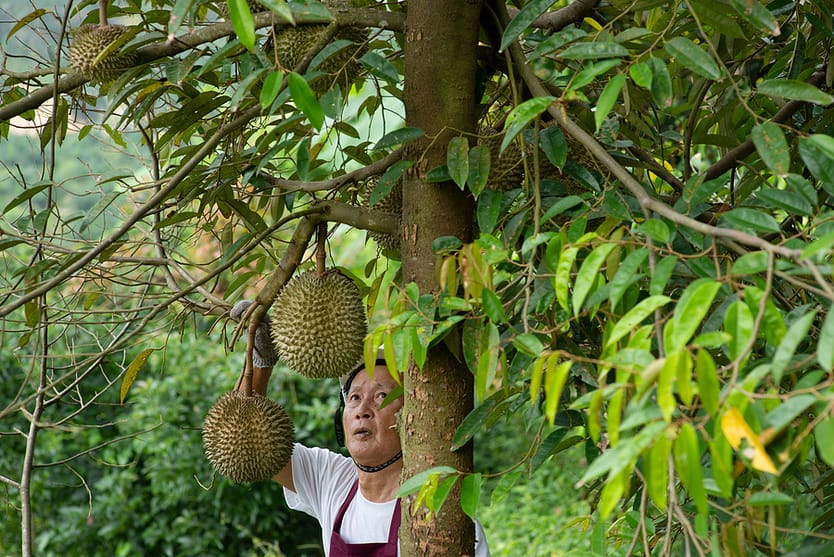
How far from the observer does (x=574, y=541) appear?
3383 mm

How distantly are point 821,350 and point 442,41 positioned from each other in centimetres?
75

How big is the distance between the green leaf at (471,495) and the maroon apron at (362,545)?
2.47 ft

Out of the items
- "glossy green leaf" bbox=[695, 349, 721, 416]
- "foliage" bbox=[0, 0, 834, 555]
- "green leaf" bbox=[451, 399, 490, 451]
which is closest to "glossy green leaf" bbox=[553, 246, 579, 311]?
"foliage" bbox=[0, 0, 834, 555]

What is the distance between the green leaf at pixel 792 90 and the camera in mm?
920

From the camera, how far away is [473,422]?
120cm

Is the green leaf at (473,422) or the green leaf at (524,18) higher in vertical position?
the green leaf at (524,18)

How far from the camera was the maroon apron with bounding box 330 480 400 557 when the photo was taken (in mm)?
1853

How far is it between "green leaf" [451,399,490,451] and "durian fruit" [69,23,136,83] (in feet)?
2.23

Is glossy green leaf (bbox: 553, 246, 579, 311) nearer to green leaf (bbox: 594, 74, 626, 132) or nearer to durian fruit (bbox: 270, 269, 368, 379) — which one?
green leaf (bbox: 594, 74, 626, 132)

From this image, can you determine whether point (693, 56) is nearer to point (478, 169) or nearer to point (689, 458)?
point (478, 169)

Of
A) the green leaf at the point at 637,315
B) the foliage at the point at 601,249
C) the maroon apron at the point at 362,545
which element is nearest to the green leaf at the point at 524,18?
the foliage at the point at 601,249

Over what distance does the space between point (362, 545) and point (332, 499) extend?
0.62 ft

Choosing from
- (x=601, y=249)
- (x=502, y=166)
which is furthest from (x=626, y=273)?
(x=502, y=166)

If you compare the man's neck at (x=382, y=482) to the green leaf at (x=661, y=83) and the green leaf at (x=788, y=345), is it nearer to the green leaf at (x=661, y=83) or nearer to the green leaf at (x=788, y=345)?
the green leaf at (x=661, y=83)
